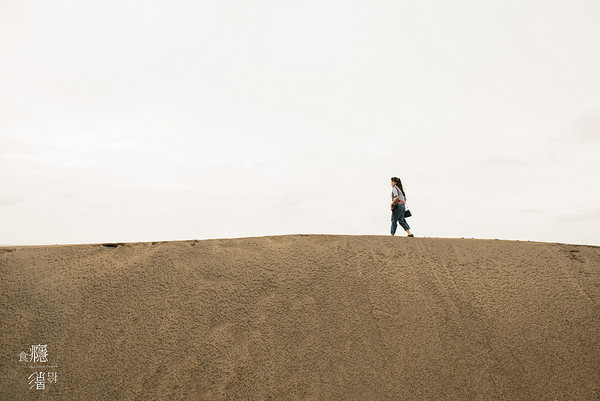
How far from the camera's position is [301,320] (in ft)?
17.0

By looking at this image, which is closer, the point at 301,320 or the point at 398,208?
the point at 301,320

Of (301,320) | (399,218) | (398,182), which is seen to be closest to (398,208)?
(399,218)

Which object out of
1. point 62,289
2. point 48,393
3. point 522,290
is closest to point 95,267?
point 62,289

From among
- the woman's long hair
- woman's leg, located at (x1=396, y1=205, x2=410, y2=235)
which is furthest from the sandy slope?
the woman's long hair

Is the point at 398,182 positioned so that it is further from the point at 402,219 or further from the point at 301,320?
the point at 301,320

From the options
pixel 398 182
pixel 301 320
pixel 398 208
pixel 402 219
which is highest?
pixel 398 182

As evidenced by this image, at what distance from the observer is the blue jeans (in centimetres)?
846

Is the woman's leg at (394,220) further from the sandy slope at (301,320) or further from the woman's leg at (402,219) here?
the sandy slope at (301,320)

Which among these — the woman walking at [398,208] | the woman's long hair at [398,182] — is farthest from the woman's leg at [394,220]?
the woman's long hair at [398,182]

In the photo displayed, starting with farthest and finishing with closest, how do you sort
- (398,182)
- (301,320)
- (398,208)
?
(398,182)
(398,208)
(301,320)

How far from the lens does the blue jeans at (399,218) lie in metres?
8.46

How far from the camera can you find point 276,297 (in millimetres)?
5488

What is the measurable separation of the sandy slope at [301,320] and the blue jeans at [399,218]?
170cm

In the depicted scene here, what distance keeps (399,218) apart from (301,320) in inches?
163
